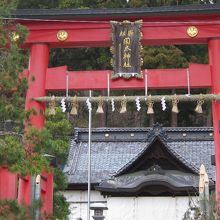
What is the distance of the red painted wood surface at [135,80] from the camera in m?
9.80

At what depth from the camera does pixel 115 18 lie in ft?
33.1

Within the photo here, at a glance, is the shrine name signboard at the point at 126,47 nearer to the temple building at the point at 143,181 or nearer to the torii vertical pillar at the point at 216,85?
the torii vertical pillar at the point at 216,85

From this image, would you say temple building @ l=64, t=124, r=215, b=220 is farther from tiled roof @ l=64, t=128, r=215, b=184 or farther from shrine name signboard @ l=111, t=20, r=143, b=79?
shrine name signboard @ l=111, t=20, r=143, b=79

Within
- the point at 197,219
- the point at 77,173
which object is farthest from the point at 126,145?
the point at 197,219

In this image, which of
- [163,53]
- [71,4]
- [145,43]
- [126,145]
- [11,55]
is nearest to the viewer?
[11,55]

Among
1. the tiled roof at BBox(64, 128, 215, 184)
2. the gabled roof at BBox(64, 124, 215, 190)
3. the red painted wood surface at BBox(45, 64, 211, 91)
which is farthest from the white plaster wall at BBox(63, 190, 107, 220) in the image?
the red painted wood surface at BBox(45, 64, 211, 91)

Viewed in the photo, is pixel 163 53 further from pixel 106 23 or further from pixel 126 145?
pixel 106 23

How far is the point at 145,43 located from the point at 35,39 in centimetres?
219

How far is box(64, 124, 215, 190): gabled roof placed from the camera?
620 inches

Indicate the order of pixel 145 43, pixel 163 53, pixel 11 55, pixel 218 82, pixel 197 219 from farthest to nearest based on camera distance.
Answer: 1. pixel 163 53
2. pixel 145 43
3. pixel 218 82
4. pixel 197 219
5. pixel 11 55

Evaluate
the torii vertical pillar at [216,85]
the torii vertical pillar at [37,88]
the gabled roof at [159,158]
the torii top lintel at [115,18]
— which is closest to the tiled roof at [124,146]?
the gabled roof at [159,158]

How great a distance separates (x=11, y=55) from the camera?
22.7 ft

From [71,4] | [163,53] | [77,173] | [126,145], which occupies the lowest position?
[77,173]

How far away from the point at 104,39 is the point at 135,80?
1.05 metres
